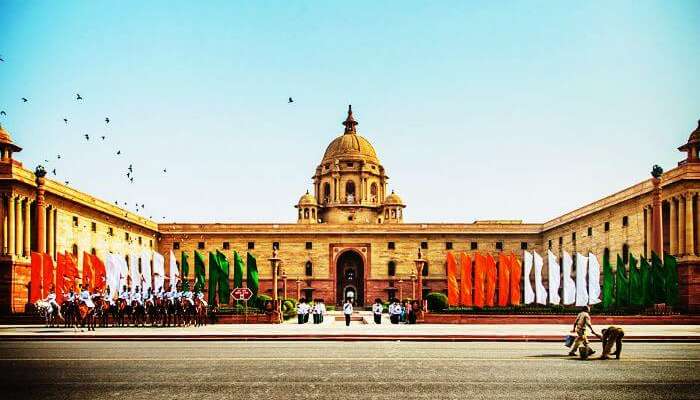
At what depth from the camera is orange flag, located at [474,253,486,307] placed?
142ft

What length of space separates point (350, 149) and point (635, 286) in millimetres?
54205

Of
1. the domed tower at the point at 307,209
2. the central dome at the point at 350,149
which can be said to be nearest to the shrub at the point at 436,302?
the domed tower at the point at 307,209

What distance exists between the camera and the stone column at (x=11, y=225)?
163 feet

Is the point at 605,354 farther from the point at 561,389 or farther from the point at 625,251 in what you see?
the point at 625,251

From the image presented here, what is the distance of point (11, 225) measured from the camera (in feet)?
164

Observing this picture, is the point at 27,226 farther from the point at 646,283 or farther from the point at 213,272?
the point at 646,283

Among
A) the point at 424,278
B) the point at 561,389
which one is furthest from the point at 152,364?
the point at 424,278

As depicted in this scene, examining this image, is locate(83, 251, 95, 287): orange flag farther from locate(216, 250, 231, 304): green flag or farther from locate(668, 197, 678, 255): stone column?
locate(668, 197, 678, 255): stone column

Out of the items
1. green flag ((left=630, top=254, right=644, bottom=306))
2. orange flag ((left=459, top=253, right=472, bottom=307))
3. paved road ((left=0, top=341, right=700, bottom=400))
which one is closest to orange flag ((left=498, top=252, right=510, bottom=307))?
orange flag ((left=459, top=253, right=472, bottom=307))

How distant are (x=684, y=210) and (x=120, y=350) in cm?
4055

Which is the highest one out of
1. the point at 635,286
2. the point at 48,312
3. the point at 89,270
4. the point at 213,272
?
the point at 89,270

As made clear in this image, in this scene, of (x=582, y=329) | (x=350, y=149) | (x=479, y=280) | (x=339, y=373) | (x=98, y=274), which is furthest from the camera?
(x=350, y=149)

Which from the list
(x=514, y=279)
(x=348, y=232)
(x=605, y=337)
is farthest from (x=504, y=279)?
(x=348, y=232)

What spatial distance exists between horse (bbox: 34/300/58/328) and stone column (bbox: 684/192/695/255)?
38.0 metres
